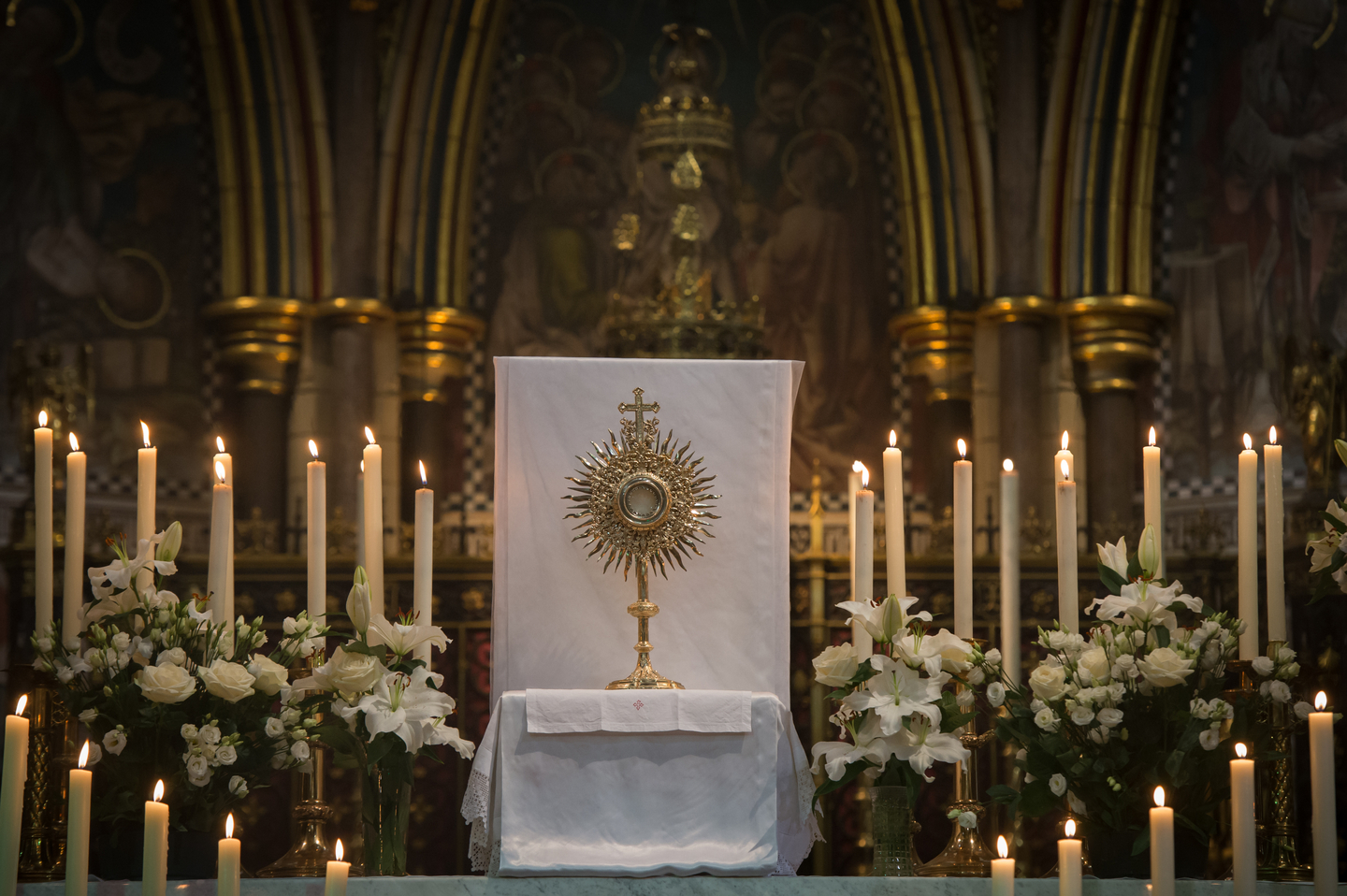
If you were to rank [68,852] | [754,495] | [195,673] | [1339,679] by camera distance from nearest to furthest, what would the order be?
[68,852]
[195,673]
[754,495]
[1339,679]

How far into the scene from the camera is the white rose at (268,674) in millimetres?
3600

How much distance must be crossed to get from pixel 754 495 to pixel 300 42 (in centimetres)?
439

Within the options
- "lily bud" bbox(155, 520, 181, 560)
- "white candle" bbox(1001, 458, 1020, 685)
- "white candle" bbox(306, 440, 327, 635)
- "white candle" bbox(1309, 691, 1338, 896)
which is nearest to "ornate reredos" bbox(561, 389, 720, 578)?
"white candle" bbox(306, 440, 327, 635)

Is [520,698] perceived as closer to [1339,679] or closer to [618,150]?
[1339,679]

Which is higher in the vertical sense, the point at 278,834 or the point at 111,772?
the point at 111,772

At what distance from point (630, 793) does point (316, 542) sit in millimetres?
906

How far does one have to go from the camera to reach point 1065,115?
7578mm

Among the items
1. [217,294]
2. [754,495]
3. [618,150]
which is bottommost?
[754,495]

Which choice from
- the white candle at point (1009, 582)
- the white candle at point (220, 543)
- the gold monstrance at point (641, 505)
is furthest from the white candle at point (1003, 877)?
the white candle at point (220, 543)

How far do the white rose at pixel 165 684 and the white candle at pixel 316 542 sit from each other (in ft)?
1.13

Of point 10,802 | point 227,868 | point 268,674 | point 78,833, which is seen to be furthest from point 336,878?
point 268,674

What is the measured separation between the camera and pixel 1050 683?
357 cm

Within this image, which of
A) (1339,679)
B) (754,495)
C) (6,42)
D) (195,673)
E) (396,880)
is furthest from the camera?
(6,42)

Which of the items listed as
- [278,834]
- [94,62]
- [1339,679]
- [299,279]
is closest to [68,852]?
[278,834]
